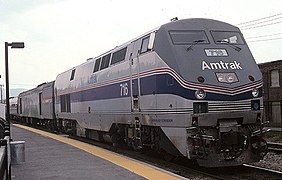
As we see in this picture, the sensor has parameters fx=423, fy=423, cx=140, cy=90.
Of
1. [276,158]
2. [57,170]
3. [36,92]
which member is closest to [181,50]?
[57,170]

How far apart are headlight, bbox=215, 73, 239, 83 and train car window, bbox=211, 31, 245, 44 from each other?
1245mm

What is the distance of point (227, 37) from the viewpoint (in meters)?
11.5

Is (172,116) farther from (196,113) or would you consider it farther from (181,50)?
(181,50)

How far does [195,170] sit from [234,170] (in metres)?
1.09

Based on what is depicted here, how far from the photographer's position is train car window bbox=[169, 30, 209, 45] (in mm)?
10977

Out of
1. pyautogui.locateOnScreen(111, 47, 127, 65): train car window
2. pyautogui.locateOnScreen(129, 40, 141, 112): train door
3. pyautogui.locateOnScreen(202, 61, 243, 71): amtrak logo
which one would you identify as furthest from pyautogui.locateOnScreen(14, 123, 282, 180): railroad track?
pyautogui.locateOnScreen(111, 47, 127, 65): train car window

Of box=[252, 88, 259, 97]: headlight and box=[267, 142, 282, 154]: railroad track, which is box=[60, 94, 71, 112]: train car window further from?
box=[252, 88, 259, 97]: headlight

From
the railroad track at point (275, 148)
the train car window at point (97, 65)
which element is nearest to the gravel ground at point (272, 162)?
the railroad track at point (275, 148)

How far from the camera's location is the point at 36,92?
36.2 meters

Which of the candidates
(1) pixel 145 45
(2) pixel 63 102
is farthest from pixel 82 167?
(2) pixel 63 102

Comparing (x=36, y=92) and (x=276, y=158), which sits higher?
(x=36, y=92)

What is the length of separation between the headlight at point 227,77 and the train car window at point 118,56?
448 centimetres

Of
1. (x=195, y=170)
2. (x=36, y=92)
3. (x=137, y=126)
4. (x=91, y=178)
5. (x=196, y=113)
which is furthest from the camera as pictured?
(x=36, y=92)

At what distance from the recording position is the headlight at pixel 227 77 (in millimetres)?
10234
